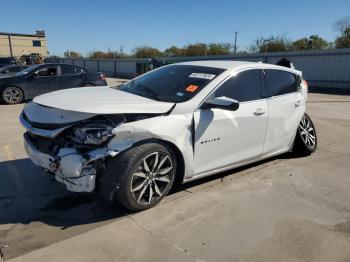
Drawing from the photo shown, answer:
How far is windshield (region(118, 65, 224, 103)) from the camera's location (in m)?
4.29

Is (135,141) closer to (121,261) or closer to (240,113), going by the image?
(121,261)

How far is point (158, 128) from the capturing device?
12.3 ft

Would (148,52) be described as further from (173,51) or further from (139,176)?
(139,176)

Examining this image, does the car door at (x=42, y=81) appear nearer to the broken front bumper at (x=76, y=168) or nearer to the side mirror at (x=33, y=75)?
the side mirror at (x=33, y=75)

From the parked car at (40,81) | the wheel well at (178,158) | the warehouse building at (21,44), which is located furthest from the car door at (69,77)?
the warehouse building at (21,44)

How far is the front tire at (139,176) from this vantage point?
354 cm

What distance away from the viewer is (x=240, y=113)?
178 inches

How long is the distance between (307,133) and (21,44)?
7890 cm

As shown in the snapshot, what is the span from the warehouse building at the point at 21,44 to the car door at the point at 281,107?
7178cm

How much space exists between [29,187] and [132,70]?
31.7m

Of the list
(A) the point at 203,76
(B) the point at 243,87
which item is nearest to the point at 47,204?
(A) the point at 203,76

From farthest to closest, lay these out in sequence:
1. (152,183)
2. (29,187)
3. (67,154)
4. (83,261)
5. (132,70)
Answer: (132,70) < (29,187) < (152,183) < (67,154) < (83,261)

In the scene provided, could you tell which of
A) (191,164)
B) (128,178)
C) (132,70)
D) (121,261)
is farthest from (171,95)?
(132,70)

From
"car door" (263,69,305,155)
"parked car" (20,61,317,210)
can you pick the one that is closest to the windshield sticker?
"parked car" (20,61,317,210)
